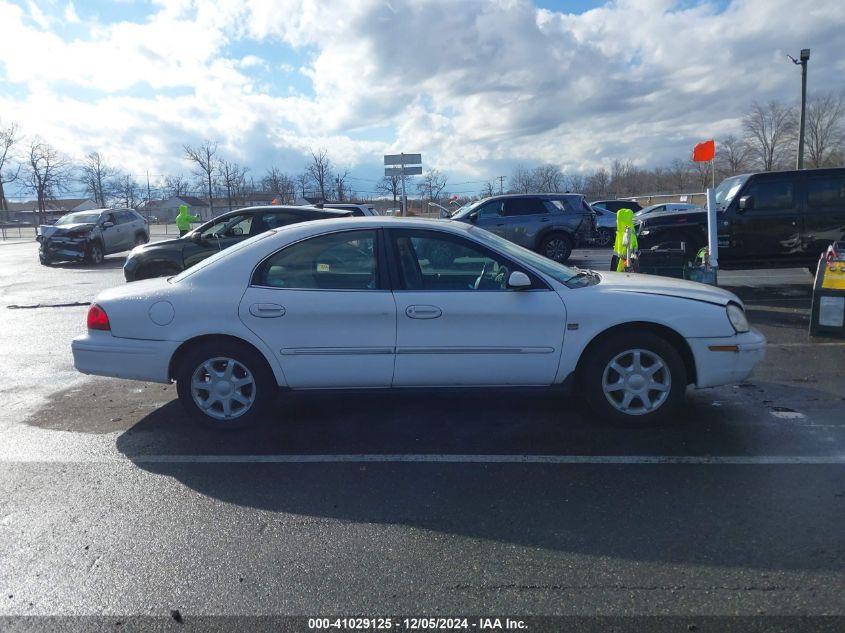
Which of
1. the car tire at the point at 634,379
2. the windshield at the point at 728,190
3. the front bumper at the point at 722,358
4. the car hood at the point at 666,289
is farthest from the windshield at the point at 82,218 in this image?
the front bumper at the point at 722,358

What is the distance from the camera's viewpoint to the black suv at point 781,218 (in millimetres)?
10625

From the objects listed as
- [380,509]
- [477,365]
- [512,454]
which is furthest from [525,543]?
[477,365]

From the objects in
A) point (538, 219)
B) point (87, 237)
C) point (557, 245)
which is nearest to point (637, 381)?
point (538, 219)

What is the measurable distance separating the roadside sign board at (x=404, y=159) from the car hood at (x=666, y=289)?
15.1 meters

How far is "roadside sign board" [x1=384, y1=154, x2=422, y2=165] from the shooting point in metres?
19.6

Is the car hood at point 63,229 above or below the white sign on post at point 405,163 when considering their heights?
below

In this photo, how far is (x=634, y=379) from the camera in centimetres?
468

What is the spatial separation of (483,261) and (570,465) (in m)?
1.59

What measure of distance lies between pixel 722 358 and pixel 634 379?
65cm

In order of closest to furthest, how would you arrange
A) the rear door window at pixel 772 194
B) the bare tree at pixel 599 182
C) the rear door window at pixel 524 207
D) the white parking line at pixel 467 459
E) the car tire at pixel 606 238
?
the white parking line at pixel 467 459, the rear door window at pixel 772 194, the rear door window at pixel 524 207, the car tire at pixel 606 238, the bare tree at pixel 599 182

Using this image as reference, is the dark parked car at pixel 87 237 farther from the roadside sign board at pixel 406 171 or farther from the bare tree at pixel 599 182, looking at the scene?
the bare tree at pixel 599 182

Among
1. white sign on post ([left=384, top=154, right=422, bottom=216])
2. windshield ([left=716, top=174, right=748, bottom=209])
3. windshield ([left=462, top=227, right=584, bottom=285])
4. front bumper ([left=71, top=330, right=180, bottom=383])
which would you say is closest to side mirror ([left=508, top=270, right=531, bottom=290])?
windshield ([left=462, top=227, right=584, bottom=285])

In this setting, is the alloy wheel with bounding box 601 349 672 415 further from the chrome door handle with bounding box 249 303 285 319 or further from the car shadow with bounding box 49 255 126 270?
the car shadow with bounding box 49 255 126 270

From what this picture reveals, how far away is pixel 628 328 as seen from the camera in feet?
15.4
